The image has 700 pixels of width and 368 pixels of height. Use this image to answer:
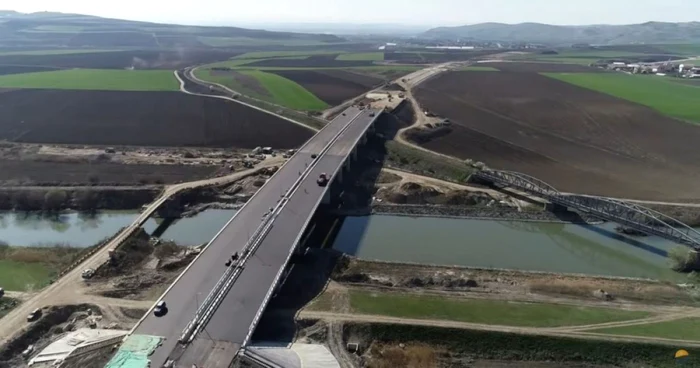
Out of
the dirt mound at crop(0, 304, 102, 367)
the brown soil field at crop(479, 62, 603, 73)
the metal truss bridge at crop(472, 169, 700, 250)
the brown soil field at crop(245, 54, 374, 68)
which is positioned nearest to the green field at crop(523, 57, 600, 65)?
the brown soil field at crop(479, 62, 603, 73)

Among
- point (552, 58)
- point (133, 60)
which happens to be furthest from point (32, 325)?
point (552, 58)

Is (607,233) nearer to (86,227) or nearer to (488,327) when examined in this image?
(488,327)

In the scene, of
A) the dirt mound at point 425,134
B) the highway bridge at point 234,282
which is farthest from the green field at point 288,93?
the highway bridge at point 234,282

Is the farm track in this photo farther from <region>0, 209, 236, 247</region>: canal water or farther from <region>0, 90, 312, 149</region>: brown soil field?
<region>0, 90, 312, 149</region>: brown soil field

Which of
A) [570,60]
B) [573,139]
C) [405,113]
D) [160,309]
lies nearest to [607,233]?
[573,139]

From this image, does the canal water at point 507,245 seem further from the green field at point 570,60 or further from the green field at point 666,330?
the green field at point 570,60

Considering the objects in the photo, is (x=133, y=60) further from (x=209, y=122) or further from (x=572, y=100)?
(x=572, y=100)
